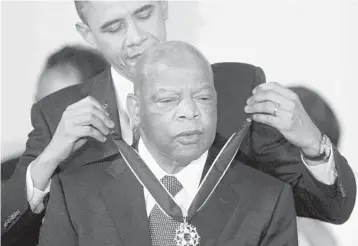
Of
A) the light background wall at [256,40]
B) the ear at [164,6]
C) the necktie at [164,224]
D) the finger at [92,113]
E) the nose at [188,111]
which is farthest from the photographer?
the light background wall at [256,40]

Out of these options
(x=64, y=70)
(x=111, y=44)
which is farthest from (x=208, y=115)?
(x=64, y=70)

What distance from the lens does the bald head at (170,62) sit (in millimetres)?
1565

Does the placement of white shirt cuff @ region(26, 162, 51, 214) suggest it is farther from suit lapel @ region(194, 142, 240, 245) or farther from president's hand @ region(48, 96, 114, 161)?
suit lapel @ region(194, 142, 240, 245)

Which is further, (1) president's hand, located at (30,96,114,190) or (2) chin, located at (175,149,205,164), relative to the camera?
(1) president's hand, located at (30,96,114,190)

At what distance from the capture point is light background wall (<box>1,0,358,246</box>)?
223cm

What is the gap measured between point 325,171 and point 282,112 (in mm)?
251

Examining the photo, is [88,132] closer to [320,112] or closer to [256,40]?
[256,40]

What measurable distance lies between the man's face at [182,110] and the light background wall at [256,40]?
667 millimetres

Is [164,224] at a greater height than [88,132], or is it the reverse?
[88,132]

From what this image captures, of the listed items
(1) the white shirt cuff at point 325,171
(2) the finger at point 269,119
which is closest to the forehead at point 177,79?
(2) the finger at point 269,119

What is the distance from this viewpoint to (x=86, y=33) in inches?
82.2

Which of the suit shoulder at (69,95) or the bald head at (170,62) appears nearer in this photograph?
the bald head at (170,62)

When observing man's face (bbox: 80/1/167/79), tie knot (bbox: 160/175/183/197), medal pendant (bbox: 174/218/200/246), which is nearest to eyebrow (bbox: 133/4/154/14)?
man's face (bbox: 80/1/167/79)

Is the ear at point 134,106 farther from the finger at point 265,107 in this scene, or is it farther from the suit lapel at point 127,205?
the finger at point 265,107
